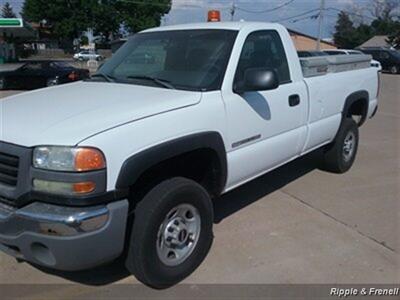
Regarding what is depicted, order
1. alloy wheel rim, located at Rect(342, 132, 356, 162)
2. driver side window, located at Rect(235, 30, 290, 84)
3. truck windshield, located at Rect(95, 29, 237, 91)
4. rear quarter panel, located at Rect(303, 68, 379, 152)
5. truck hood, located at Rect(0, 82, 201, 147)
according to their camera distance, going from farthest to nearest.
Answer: alloy wheel rim, located at Rect(342, 132, 356, 162)
rear quarter panel, located at Rect(303, 68, 379, 152)
driver side window, located at Rect(235, 30, 290, 84)
truck windshield, located at Rect(95, 29, 237, 91)
truck hood, located at Rect(0, 82, 201, 147)

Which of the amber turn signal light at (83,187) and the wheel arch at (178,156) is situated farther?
the wheel arch at (178,156)

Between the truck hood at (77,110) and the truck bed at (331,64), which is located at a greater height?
the truck bed at (331,64)

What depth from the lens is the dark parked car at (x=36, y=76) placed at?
20.0 metres

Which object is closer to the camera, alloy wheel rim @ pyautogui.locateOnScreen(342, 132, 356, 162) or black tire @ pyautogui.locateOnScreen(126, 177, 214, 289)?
black tire @ pyautogui.locateOnScreen(126, 177, 214, 289)

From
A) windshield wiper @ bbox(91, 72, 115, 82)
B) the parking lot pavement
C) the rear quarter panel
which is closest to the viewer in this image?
the parking lot pavement

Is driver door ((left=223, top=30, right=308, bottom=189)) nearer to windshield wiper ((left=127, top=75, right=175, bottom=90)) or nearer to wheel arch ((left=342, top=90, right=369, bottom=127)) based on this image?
windshield wiper ((left=127, top=75, right=175, bottom=90))

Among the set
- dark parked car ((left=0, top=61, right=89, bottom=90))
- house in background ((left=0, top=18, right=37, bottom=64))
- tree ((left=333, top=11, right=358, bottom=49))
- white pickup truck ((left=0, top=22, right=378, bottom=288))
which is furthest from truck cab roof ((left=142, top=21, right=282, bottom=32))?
tree ((left=333, top=11, right=358, bottom=49))

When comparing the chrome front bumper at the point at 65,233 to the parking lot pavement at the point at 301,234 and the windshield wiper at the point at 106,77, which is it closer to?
the parking lot pavement at the point at 301,234

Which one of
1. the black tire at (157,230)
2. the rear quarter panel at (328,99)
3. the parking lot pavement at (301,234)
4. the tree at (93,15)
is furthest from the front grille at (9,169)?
the tree at (93,15)

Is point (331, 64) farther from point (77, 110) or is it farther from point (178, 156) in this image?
point (77, 110)

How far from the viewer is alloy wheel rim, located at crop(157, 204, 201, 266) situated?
3.36 meters

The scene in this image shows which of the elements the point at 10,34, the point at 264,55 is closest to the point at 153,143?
the point at 264,55

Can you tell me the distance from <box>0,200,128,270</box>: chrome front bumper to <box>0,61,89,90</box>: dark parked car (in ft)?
58.4

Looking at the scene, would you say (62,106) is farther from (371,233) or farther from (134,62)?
(371,233)
